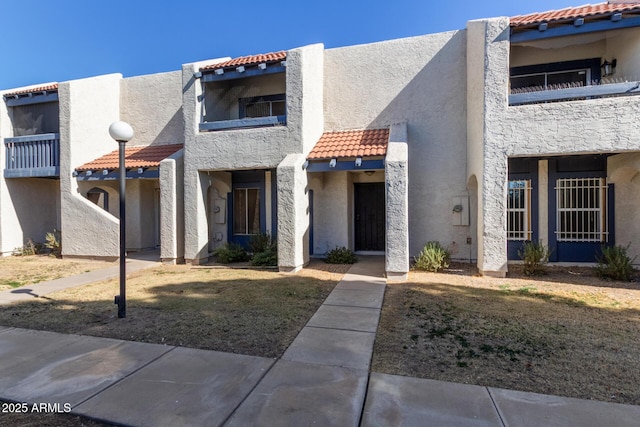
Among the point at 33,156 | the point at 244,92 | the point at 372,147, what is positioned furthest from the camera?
the point at 33,156

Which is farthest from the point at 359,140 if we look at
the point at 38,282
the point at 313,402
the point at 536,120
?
the point at 38,282

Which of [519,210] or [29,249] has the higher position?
[519,210]

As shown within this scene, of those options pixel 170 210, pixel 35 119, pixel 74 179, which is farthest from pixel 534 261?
pixel 35 119

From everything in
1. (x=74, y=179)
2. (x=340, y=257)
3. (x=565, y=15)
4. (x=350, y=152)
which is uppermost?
Result: (x=565, y=15)

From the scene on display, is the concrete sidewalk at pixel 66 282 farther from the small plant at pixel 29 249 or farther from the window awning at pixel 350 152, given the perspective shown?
the window awning at pixel 350 152

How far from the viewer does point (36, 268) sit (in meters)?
10.9

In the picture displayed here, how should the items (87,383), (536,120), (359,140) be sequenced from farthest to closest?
(359,140) < (536,120) < (87,383)

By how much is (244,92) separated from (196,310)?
30.4 feet

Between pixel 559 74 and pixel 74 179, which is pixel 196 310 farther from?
pixel 559 74

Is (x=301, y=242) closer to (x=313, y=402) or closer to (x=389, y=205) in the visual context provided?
(x=389, y=205)

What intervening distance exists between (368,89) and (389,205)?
199 inches

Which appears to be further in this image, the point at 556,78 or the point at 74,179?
the point at 74,179

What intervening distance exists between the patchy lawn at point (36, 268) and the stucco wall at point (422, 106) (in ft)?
31.9

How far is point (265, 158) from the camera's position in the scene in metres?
10.6
